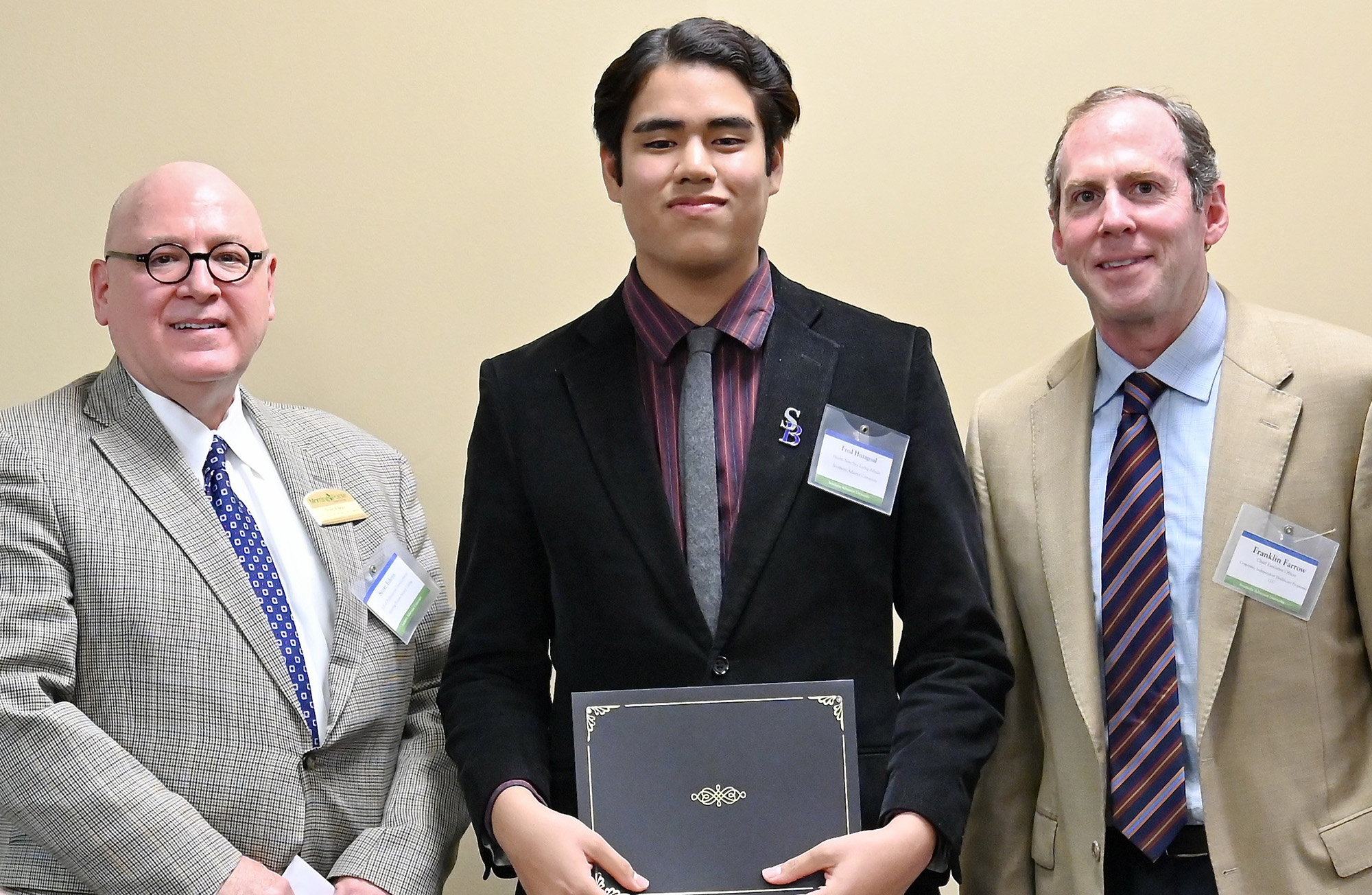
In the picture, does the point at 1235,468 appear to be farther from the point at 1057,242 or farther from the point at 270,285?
the point at 270,285

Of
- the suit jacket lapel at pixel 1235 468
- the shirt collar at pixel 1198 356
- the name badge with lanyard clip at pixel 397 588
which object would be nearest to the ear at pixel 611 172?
the name badge with lanyard clip at pixel 397 588

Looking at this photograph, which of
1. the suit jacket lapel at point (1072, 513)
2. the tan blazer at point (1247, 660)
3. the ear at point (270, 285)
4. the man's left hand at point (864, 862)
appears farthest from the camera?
the ear at point (270, 285)

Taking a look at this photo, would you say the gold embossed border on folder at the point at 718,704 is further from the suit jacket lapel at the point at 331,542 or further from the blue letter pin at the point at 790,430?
the suit jacket lapel at the point at 331,542

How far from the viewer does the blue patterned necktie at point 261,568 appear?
7.80 ft

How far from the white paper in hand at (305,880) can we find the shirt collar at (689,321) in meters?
1.07

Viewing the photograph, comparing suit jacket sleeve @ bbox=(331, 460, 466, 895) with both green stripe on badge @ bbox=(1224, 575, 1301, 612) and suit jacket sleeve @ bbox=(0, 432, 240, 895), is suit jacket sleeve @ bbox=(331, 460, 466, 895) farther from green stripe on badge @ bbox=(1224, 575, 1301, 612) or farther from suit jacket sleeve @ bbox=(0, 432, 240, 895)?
green stripe on badge @ bbox=(1224, 575, 1301, 612)

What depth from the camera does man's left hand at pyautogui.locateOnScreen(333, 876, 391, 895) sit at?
7.40 feet

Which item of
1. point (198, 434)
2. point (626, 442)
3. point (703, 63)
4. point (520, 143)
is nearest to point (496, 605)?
point (626, 442)

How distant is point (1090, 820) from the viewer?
2.20 m

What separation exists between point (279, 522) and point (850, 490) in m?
1.12

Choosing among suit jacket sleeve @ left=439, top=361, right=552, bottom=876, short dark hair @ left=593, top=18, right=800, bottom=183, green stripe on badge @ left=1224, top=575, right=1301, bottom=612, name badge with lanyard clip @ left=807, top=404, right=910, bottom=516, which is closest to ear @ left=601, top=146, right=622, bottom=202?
short dark hair @ left=593, top=18, right=800, bottom=183

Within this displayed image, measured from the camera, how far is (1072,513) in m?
2.31

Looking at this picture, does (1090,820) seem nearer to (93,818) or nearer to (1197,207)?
(1197,207)

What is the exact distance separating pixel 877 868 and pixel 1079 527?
737 mm
